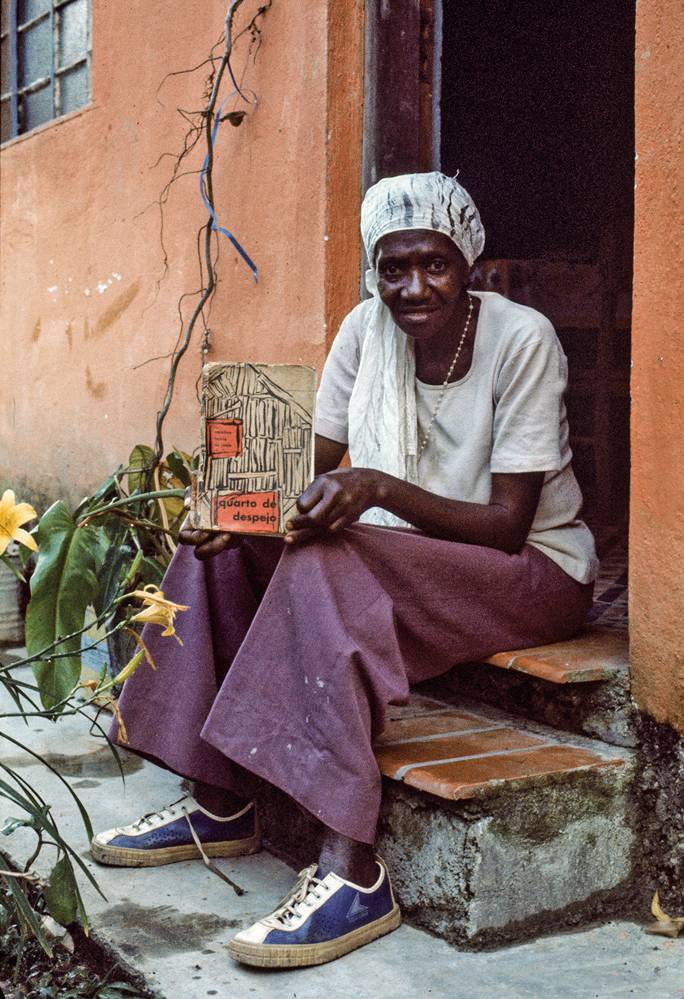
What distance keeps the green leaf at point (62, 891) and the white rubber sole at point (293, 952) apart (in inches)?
11.2

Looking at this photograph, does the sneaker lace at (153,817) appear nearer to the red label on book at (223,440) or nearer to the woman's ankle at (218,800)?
the woman's ankle at (218,800)

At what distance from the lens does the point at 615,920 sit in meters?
2.21

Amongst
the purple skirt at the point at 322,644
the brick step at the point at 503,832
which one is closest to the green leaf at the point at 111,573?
the purple skirt at the point at 322,644

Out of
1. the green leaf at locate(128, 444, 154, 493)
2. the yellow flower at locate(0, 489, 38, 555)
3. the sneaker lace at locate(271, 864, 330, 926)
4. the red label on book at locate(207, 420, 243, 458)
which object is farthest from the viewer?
the green leaf at locate(128, 444, 154, 493)

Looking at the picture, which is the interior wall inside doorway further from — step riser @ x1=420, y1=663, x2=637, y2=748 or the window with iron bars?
step riser @ x1=420, y1=663, x2=637, y2=748

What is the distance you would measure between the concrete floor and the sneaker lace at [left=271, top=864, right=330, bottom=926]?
0.09m

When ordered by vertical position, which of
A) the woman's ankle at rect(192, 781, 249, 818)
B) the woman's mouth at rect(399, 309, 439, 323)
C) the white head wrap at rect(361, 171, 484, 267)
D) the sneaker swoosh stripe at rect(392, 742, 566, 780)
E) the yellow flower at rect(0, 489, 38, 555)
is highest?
the white head wrap at rect(361, 171, 484, 267)

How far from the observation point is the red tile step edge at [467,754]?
2076 mm

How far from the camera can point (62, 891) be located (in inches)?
74.7

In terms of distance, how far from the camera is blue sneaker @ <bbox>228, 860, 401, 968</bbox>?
1958mm

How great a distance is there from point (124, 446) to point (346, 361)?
5.75 ft

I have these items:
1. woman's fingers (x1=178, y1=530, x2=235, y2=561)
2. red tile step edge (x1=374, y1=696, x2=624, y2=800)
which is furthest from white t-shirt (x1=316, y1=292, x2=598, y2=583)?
woman's fingers (x1=178, y1=530, x2=235, y2=561)

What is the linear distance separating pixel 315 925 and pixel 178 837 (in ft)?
1.79

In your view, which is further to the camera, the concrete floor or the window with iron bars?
the window with iron bars
